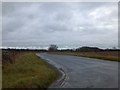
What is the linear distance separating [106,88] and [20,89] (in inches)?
156

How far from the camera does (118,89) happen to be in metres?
13.0

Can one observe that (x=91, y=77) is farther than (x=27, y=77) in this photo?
Yes

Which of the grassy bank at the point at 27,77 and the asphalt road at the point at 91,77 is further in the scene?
the asphalt road at the point at 91,77

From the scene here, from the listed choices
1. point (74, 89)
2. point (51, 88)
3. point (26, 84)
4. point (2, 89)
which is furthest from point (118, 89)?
point (2, 89)

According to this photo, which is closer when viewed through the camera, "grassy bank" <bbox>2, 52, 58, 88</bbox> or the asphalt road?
"grassy bank" <bbox>2, 52, 58, 88</bbox>

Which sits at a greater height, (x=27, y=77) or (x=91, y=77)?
(x=27, y=77)

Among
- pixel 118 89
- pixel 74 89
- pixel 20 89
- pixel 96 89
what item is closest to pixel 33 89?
pixel 20 89

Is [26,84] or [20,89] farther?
[26,84]

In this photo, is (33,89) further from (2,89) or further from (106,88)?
(106,88)

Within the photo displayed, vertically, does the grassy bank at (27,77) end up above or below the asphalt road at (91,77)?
above

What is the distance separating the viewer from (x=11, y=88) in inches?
508

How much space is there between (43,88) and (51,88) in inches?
16.2

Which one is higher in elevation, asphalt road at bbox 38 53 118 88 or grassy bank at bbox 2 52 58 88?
grassy bank at bbox 2 52 58 88

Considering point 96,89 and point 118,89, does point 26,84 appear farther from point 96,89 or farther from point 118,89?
point 118,89
